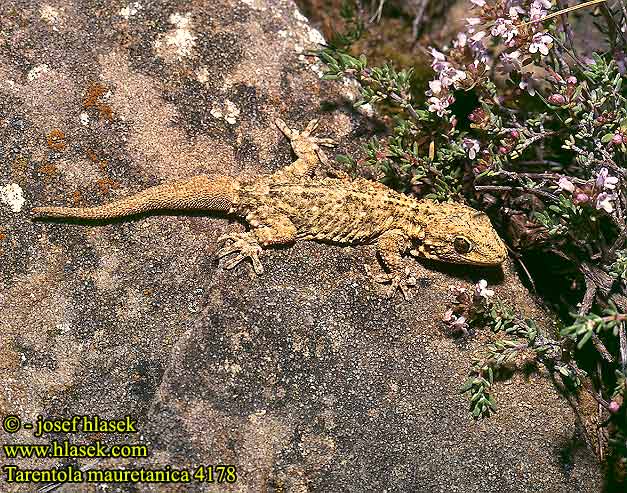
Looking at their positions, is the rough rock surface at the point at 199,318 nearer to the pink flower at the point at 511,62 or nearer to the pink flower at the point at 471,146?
the pink flower at the point at 471,146

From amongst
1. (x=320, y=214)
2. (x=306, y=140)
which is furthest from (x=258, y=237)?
(x=306, y=140)

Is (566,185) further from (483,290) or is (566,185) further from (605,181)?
(483,290)

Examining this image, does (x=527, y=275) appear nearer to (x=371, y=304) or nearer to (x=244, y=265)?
(x=371, y=304)

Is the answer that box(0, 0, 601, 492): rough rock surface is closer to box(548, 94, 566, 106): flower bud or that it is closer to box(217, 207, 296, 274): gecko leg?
box(217, 207, 296, 274): gecko leg

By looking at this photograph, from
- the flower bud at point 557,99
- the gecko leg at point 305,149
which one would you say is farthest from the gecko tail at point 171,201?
the flower bud at point 557,99

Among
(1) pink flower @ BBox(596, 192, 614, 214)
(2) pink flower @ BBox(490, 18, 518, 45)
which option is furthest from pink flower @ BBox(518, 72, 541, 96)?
(1) pink flower @ BBox(596, 192, 614, 214)

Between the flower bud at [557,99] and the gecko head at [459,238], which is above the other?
the flower bud at [557,99]

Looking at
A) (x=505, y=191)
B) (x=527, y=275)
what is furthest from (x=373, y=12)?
(x=527, y=275)
